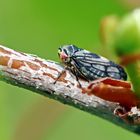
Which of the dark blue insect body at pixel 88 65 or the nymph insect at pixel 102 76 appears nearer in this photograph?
the nymph insect at pixel 102 76

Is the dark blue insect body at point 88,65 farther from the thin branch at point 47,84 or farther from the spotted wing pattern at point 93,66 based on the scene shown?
the thin branch at point 47,84

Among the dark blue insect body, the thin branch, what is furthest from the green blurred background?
the thin branch

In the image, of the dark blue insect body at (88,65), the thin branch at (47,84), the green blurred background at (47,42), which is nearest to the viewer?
the thin branch at (47,84)

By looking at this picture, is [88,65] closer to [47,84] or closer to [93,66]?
[93,66]

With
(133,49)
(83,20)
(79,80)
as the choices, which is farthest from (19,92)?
(133,49)

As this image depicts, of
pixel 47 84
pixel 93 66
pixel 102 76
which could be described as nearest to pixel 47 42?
pixel 93 66

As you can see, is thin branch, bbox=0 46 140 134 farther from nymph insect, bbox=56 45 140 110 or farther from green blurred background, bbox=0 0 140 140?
green blurred background, bbox=0 0 140 140

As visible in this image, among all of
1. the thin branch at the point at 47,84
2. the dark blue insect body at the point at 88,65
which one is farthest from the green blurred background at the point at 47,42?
the thin branch at the point at 47,84

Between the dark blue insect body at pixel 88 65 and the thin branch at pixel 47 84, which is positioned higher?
the dark blue insect body at pixel 88 65
